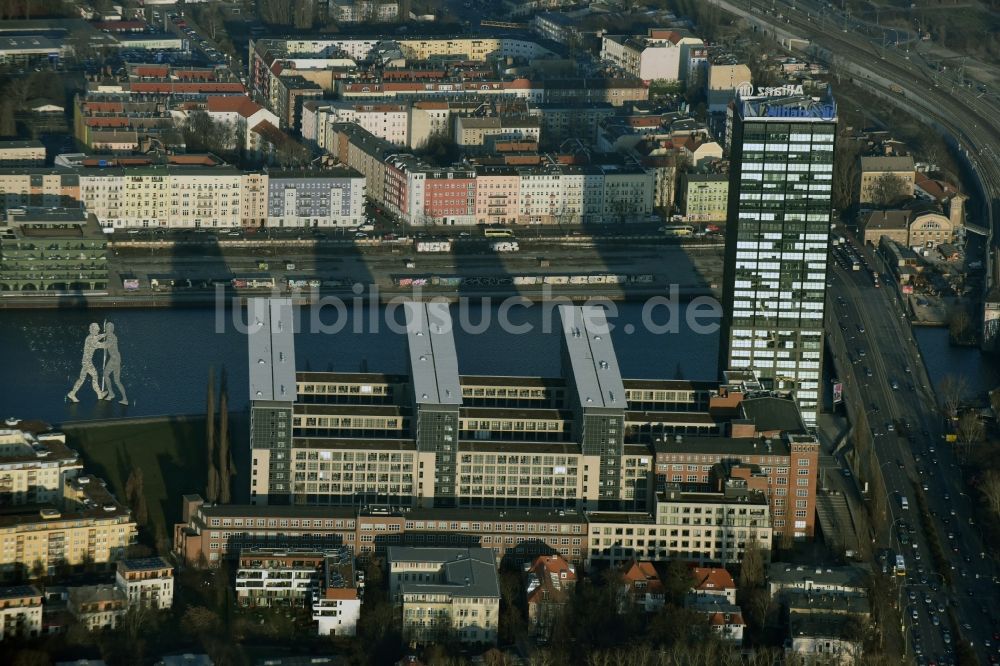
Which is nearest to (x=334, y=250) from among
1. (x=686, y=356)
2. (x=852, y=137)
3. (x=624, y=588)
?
(x=686, y=356)

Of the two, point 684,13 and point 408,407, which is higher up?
point 684,13

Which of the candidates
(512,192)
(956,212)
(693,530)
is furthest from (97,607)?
(956,212)

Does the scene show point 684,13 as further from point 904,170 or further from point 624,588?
point 624,588

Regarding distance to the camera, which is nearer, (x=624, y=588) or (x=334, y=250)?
(x=624, y=588)

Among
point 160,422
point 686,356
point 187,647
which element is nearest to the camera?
point 187,647

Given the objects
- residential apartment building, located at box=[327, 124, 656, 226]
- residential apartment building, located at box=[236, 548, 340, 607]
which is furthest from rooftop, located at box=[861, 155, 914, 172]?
residential apartment building, located at box=[236, 548, 340, 607]

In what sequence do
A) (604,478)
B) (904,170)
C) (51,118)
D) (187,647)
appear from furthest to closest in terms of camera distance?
(51,118)
(904,170)
(604,478)
(187,647)

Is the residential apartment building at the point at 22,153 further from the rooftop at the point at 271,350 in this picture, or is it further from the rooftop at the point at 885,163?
the rooftop at the point at 885,163
